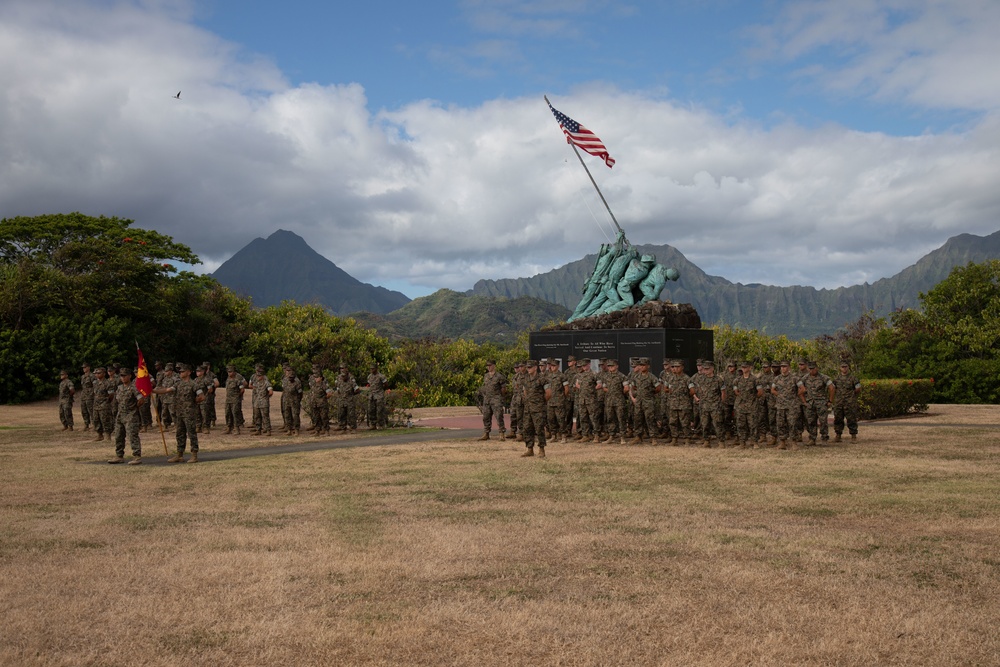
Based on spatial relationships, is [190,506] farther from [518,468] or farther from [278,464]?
[518,468]

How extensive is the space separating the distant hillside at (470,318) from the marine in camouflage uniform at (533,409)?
375 feet

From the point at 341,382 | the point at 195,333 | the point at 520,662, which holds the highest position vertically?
the point at 195,333

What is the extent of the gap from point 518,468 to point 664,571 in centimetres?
652

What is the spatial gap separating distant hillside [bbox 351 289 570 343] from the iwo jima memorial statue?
10377 cm

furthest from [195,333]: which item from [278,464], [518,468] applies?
[518,468]

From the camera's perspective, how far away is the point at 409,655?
5.11m

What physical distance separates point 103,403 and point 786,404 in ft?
49.7

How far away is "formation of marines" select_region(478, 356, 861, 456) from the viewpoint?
15.9 meters

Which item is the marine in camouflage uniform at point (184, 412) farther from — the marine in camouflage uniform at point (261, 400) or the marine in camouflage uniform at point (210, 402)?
the marine in camouflage uniform at point (210, 402)

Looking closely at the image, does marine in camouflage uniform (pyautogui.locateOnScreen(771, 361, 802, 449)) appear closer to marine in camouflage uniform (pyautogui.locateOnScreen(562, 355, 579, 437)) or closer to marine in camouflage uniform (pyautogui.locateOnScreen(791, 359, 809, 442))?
marine in camouflage uniform (pyautogui.locateOnScreen(791, 359, 809, 442))

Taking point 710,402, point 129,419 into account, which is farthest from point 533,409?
point 129,419

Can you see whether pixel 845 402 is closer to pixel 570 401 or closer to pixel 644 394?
pixel 644 394

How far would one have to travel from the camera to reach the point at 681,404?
1689 centimetres

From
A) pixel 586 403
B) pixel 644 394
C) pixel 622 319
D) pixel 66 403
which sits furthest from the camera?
pixel 622 319
